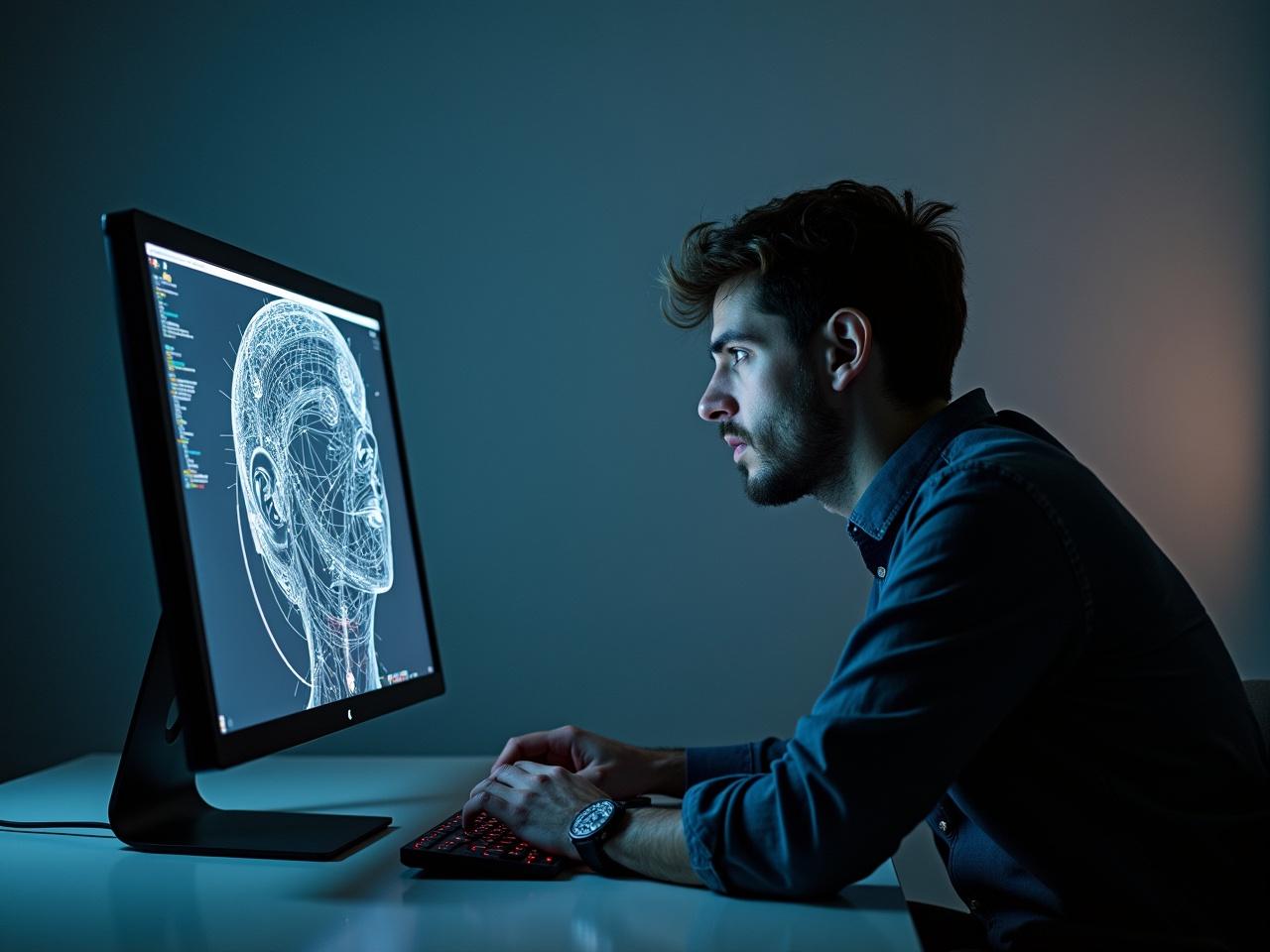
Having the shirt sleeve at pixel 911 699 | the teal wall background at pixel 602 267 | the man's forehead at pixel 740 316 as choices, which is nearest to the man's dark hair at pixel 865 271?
the man's forehead at pixel 740 316

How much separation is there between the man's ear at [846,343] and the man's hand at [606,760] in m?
0.50

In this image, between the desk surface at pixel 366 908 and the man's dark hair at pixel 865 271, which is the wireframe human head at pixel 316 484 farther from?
the man's dark hair at pixel 865 271

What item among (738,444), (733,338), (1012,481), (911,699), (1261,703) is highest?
(733,338)

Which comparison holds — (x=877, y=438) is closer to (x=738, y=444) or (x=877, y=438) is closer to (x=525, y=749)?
(x=738, y=444)

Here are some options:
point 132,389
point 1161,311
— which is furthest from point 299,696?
point 1161,311

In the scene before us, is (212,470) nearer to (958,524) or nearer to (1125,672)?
(958,524)

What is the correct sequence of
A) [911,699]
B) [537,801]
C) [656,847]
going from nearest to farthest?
1. [911,699]
2. [656,847]
3. [537,801]

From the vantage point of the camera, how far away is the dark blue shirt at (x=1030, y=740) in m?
0.91

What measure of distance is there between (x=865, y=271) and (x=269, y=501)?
75 cm

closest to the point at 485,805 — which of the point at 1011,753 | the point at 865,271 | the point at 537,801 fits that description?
the point at 537,801

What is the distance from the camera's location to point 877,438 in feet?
4.38

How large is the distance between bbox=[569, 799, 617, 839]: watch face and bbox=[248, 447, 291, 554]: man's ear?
41cm

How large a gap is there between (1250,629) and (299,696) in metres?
1.84

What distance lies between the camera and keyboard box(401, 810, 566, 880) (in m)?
1.03
